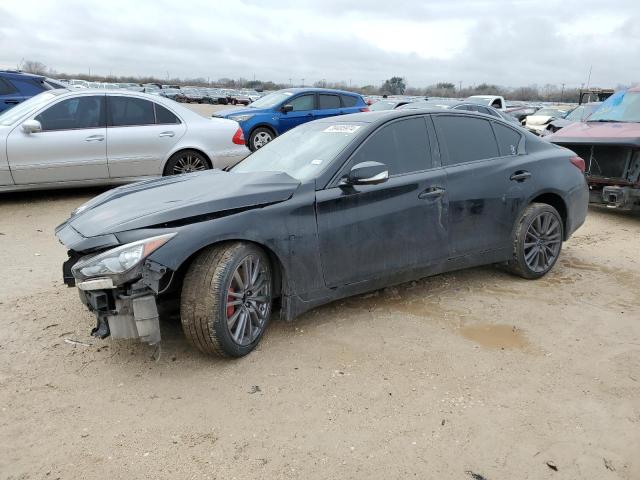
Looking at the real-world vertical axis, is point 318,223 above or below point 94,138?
below

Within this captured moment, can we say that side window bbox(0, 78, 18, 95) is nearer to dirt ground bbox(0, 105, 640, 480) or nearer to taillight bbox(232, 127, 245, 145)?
taillight bbox(232, 127, 245, 145)

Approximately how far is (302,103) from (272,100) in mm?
733

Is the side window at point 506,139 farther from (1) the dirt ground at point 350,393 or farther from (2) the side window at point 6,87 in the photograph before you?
(2) the side window at point 6,87

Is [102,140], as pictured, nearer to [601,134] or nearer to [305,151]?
[305,151]

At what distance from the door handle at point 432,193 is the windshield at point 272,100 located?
354 inches

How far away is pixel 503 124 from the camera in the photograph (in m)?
5.11

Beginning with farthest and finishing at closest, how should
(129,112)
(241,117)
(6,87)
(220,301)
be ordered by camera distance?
(241,117) → (6,87) → (129,112) → (220,301)

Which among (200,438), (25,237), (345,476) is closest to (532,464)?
(345,476)

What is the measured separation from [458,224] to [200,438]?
2.69 meters

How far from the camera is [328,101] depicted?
13430 millimetres

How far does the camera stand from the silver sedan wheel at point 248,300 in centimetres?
Result: 350

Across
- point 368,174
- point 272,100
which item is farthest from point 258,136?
point 368,174

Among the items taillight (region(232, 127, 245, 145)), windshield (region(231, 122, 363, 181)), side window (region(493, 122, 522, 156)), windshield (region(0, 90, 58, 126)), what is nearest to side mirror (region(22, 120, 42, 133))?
Answer: windshield (region(0, 90, 58, 126))

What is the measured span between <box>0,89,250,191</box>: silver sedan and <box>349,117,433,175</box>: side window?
4.39 m
